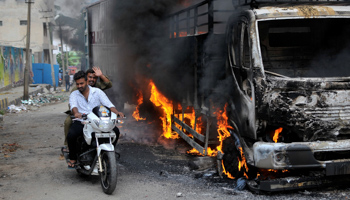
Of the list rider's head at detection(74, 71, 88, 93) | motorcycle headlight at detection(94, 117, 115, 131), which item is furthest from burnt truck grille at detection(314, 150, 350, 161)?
rider's head at detection(74, 71, 88, 93)

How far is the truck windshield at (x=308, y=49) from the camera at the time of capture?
5469 millimetres

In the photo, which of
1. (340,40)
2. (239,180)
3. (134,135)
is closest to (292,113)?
(239,180)

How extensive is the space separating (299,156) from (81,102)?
294 centimetres

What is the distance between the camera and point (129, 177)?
19.0 feet

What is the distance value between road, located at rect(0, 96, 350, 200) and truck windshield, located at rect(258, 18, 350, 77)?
1.67 metres

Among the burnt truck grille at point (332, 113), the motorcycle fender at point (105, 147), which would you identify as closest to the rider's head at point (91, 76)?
the motorcycle fender at point (105, 147)

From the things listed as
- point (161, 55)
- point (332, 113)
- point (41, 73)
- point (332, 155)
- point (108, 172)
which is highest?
point (161, 55)

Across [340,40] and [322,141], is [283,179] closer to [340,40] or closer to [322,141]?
[322,141]

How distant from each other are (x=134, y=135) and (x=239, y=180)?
14.2 ft

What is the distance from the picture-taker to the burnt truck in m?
4.60

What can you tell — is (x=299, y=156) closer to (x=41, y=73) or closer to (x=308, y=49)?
(x=308, y=49)

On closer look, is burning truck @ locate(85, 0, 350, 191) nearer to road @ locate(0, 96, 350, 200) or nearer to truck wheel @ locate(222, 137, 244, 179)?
truck wheel @ locate(222, 137, 244, 179)

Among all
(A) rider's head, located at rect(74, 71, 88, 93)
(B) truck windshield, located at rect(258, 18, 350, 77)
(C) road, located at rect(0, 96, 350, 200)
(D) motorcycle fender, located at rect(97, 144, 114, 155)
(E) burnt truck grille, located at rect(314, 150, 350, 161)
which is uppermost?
(B) truck windshield, located at rect(258, 18, 350, 77)

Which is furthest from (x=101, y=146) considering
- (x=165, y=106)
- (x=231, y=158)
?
(x=165, y=106)
